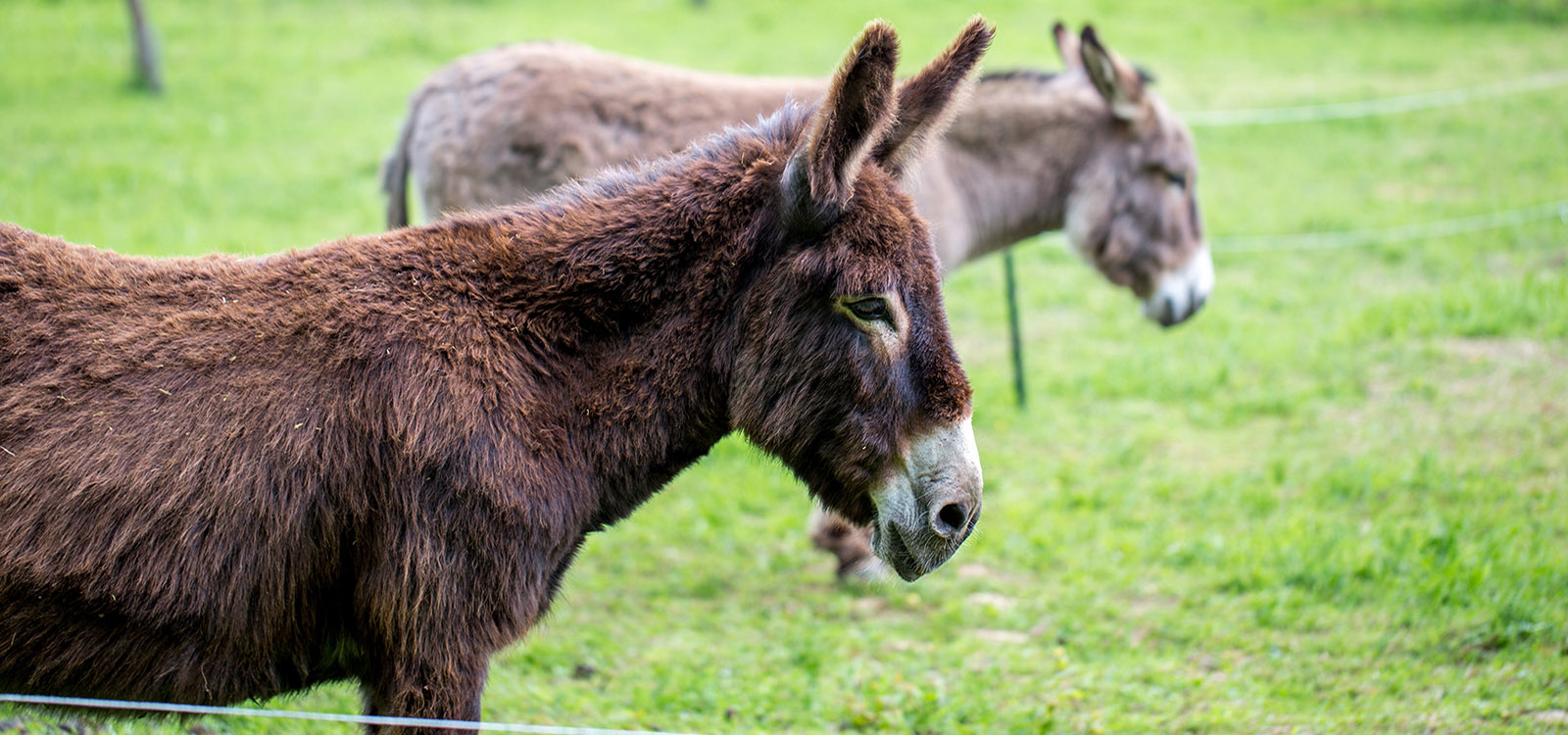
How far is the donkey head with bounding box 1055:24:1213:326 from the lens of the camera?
6336mm

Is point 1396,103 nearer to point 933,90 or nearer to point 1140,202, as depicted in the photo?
point 1140,202

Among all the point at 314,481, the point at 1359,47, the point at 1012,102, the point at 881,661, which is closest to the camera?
the point at 314,481

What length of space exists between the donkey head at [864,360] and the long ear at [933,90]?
0.11 metres

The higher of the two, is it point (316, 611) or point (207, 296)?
point (207, 296)

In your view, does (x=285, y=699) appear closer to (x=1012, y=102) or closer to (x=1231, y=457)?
(x=1012, y=102)

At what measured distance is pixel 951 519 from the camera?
277 cm

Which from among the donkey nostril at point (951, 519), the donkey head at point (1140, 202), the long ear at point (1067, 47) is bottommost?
the donkey head at point (1140, 202)

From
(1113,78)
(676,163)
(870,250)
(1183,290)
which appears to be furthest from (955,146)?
(870,250)

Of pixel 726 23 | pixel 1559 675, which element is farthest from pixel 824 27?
pixel 1559 675

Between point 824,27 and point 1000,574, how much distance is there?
1375 cm

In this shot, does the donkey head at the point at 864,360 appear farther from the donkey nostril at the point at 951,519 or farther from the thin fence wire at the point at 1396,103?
the thin fence wire at the point at 1396,103

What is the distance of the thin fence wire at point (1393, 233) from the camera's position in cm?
981

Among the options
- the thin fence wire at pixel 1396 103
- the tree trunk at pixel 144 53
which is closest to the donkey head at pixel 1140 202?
the thin fence wire at pixel 1396 103

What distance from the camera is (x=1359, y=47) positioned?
1702 cm
